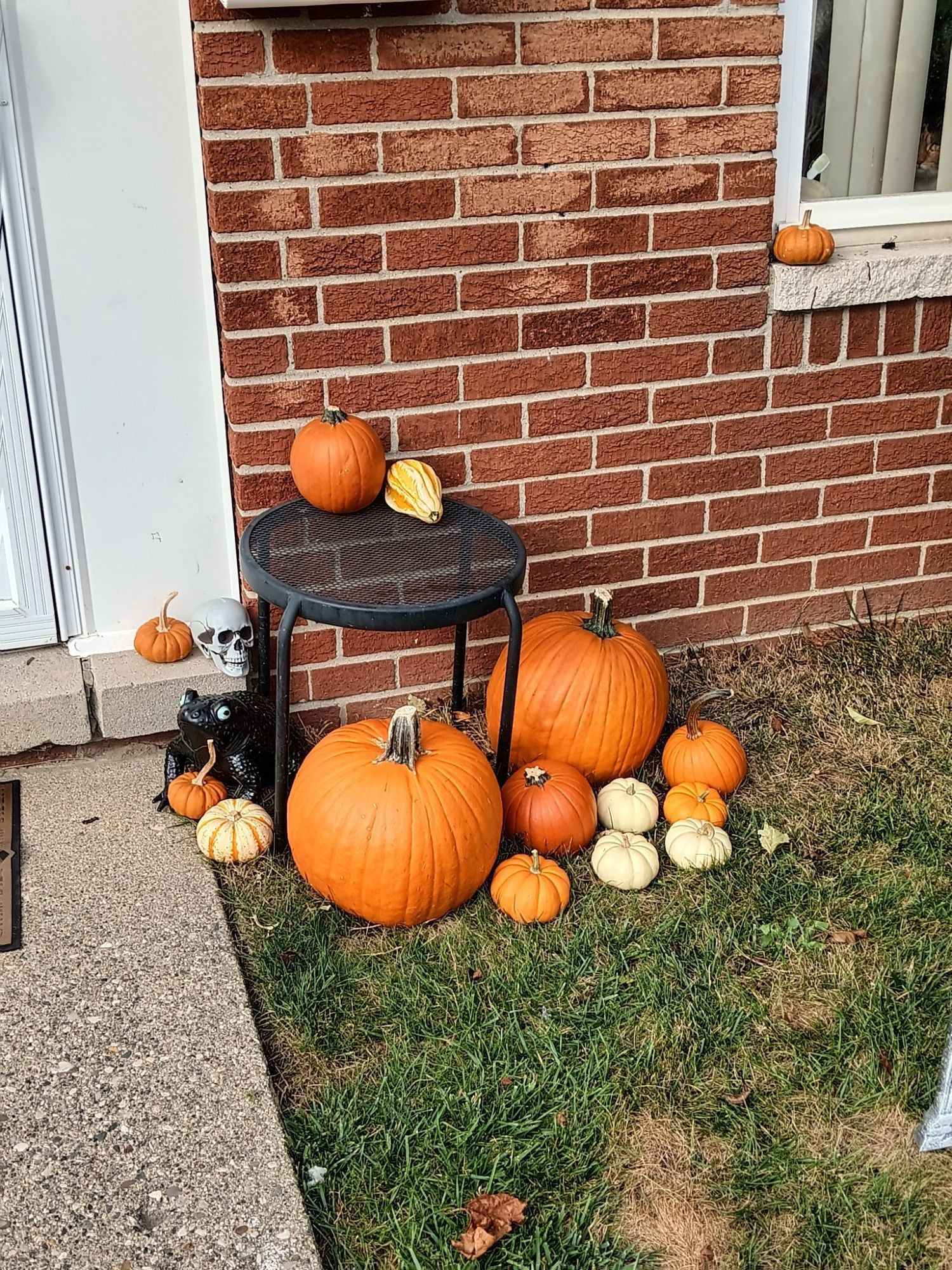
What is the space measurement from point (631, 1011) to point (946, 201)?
8.72 feet

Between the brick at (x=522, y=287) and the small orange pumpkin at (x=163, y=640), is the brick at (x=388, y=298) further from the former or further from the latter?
the small orange pumpkin at (x=163, y=640)

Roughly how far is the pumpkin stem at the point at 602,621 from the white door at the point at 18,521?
4.79ft

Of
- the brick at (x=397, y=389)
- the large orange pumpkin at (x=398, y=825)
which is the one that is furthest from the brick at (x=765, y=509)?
the large orange pumpkin at (x=398, y=825)

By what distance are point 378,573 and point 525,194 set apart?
1.08 metres

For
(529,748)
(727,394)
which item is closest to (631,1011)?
(529,748)

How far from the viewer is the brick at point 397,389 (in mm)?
3156

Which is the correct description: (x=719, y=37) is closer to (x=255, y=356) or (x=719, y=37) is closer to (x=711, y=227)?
(x=711, y=227)

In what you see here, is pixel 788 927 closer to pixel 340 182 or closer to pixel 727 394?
pixel 727 394

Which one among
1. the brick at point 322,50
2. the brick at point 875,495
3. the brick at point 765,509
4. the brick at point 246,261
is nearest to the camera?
the brick at point 322,50

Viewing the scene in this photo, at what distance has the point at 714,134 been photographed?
128 inches

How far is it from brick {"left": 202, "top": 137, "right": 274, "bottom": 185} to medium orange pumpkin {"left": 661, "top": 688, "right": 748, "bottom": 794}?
66.2 inches

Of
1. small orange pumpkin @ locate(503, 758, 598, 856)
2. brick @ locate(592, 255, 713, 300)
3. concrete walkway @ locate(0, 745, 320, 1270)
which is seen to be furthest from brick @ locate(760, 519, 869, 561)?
concrete walkway @ locate(0, 745, 320, 1270)

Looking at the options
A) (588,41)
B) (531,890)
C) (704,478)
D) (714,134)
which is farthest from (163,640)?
(714,134)

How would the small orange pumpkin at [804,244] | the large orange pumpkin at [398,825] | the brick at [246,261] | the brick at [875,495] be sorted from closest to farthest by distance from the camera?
the large orange pumpkin at [398,825], the brick at [246,261], the small orange pumpkin at [804,244], the brick at [875,495]
